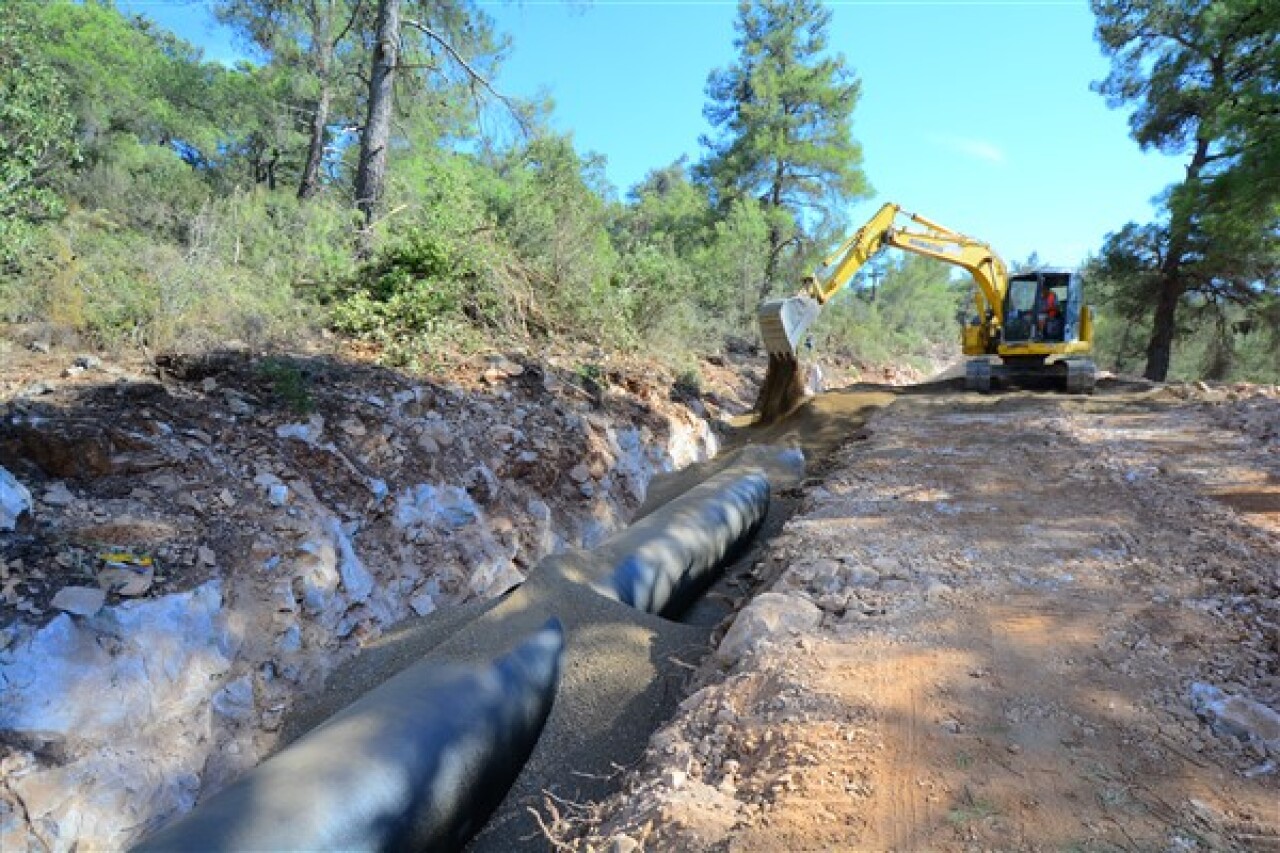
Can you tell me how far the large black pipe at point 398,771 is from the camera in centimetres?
210

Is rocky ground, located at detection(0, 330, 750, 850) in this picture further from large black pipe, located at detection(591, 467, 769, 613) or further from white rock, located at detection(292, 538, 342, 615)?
large black pipe, located at detection(591, 467, 769, 613)

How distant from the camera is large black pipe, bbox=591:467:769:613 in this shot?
4.21 metres

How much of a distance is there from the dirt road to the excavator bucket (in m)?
4.27

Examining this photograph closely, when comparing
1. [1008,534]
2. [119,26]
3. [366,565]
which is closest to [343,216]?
[366,565]

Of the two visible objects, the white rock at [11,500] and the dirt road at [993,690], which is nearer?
the dirt road at [993,690]

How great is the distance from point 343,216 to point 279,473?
4.78m

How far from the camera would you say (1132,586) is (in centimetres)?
336

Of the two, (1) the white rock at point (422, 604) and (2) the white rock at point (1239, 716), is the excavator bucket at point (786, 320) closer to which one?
(1) the white rock at point (422, 604)

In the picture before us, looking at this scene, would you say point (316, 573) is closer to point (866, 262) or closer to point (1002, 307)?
point (866, 262)


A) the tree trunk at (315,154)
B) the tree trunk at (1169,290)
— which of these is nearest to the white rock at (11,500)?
the tree trunk at (315,154)

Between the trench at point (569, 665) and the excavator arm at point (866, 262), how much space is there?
412cm

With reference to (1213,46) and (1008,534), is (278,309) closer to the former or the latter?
(1008,534)

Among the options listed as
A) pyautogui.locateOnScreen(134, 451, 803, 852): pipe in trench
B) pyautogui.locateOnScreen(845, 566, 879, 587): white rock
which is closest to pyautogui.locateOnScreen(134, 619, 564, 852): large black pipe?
pyautogui.locateOnScreen(134, 451, 803, 852): pipe in trench

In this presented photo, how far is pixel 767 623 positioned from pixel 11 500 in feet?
12.2
